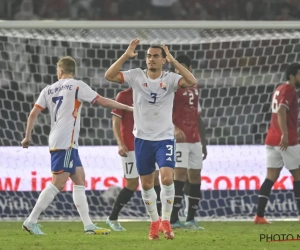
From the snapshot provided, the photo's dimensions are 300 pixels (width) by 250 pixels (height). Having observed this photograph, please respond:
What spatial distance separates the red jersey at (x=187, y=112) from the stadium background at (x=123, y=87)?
79.6 inches

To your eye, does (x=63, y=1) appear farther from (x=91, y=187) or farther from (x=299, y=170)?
(x=299, y=170)

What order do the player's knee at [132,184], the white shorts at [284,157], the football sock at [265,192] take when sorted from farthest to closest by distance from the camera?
Answer: the football sock at [265,192], the white shorts at [284,157], the player's knee at [132,184]

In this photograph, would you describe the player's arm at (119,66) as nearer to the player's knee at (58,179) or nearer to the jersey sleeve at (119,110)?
the player's knee at (58,179)

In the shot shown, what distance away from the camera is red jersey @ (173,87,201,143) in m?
9.94

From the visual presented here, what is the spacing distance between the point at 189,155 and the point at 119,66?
8.50 feet

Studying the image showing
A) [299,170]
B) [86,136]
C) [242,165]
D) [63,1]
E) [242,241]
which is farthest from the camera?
[63,1]

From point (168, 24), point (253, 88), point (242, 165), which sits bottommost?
point (242, 165)

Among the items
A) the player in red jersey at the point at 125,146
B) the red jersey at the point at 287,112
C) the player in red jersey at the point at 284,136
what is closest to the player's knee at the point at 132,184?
the player in red jersey at the point at 125,146

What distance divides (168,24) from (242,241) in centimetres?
397

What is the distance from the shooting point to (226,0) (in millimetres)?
16734

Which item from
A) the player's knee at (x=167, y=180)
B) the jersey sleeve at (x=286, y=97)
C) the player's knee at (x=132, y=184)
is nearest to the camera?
the player's knee at (x=167, y=180)

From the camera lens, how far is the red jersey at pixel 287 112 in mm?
10562

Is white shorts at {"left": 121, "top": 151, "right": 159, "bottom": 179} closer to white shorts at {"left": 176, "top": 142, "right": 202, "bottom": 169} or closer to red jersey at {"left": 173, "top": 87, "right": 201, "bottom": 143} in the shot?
white shorts at {"left": 176, "top": 142, "right": 202, "bottom": 169}

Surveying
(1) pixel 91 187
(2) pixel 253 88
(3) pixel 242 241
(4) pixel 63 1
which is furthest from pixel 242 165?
(4) pixel 63 1
